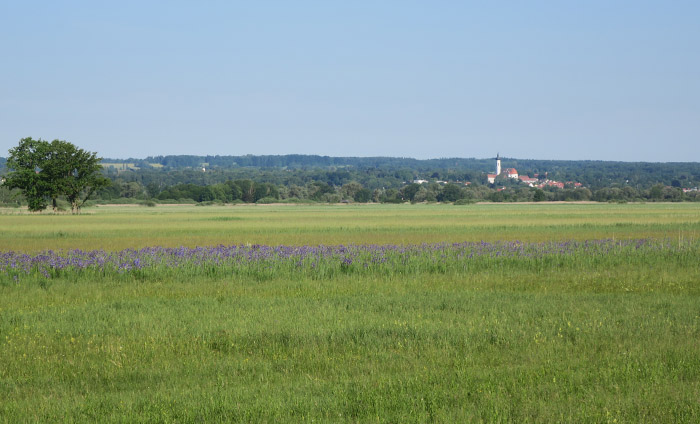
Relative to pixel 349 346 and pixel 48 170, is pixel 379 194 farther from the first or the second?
pixel 349 346

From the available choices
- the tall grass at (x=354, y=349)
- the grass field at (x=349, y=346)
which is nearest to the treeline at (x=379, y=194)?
the grass field at (x=349, y=346)

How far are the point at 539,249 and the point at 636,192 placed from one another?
136390mm

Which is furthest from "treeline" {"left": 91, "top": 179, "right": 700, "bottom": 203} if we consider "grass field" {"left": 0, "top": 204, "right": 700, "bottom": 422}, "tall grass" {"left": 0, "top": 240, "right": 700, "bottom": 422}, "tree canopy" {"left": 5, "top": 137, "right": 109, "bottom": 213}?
"tall grass" {"left": 0, "top": 240, "right": 700, "bottom": 422}

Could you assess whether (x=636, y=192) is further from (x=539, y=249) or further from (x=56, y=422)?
(x=56, y=422)

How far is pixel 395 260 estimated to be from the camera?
23781 millimetres

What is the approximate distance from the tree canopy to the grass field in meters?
59.9

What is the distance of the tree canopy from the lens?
247ft

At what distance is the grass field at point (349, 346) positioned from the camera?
8.48 metres

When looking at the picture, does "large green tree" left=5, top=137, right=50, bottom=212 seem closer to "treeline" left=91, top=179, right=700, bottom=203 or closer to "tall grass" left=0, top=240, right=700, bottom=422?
"tall grass" left=0, top=240, right=700, bottom=422

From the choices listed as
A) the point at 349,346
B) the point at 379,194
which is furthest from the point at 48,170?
the point at 379,194

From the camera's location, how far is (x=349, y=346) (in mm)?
11664

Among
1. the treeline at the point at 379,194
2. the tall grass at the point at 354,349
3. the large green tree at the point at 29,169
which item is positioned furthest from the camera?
the treeline at the point at 379,194

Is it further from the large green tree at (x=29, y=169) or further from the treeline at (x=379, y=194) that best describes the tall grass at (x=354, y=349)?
the treeline at (x=379, y=194)

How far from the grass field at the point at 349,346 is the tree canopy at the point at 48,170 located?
5988cm
